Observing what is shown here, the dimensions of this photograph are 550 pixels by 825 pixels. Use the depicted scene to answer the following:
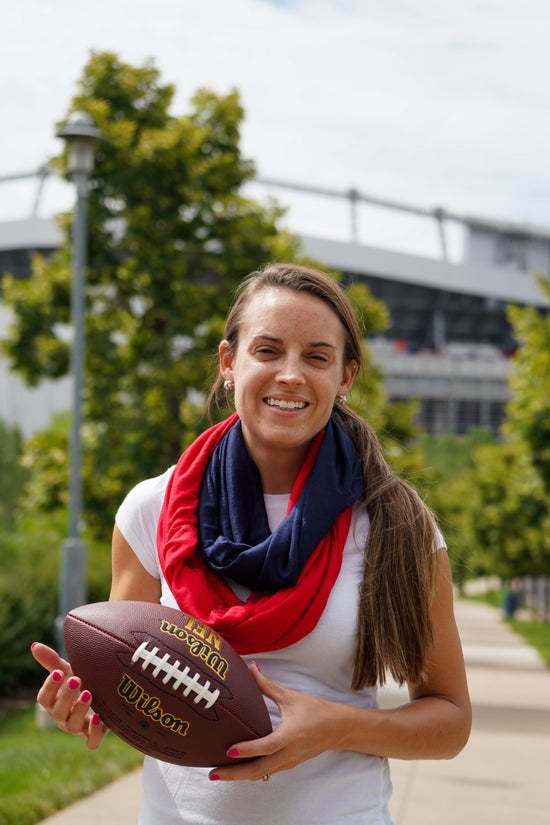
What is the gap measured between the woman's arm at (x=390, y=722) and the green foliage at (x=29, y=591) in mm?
9182

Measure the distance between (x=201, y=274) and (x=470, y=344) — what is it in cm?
7701

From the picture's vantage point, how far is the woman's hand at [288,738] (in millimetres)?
2010

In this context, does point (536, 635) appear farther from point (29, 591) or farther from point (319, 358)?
point (319, 358)

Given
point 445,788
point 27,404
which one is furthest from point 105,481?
point 27,404

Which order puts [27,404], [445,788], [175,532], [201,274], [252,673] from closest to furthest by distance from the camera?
[252,673]
[175,532]
[445,788]
[201,274]
[27,404]

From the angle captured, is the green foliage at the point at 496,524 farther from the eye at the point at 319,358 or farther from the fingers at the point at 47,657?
the fingers at the point at 47,657

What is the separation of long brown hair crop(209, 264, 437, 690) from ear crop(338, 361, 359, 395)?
0.29 feet

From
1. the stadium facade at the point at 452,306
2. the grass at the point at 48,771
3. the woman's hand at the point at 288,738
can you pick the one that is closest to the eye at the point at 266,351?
the woman's hand at the point at 288,738

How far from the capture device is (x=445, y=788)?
7.23 metres

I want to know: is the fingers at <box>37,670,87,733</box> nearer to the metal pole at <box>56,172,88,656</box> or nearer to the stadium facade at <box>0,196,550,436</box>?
the metal pole at <box>56,172,88,656</box>

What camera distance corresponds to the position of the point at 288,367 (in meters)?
2.27

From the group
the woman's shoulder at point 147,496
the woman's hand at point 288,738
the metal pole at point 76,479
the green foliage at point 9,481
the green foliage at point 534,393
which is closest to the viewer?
the woman's hand at point 288,738

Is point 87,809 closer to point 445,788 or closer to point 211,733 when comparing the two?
point 445,788

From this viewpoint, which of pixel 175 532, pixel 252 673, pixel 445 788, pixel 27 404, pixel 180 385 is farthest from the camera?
pixel 27 404
